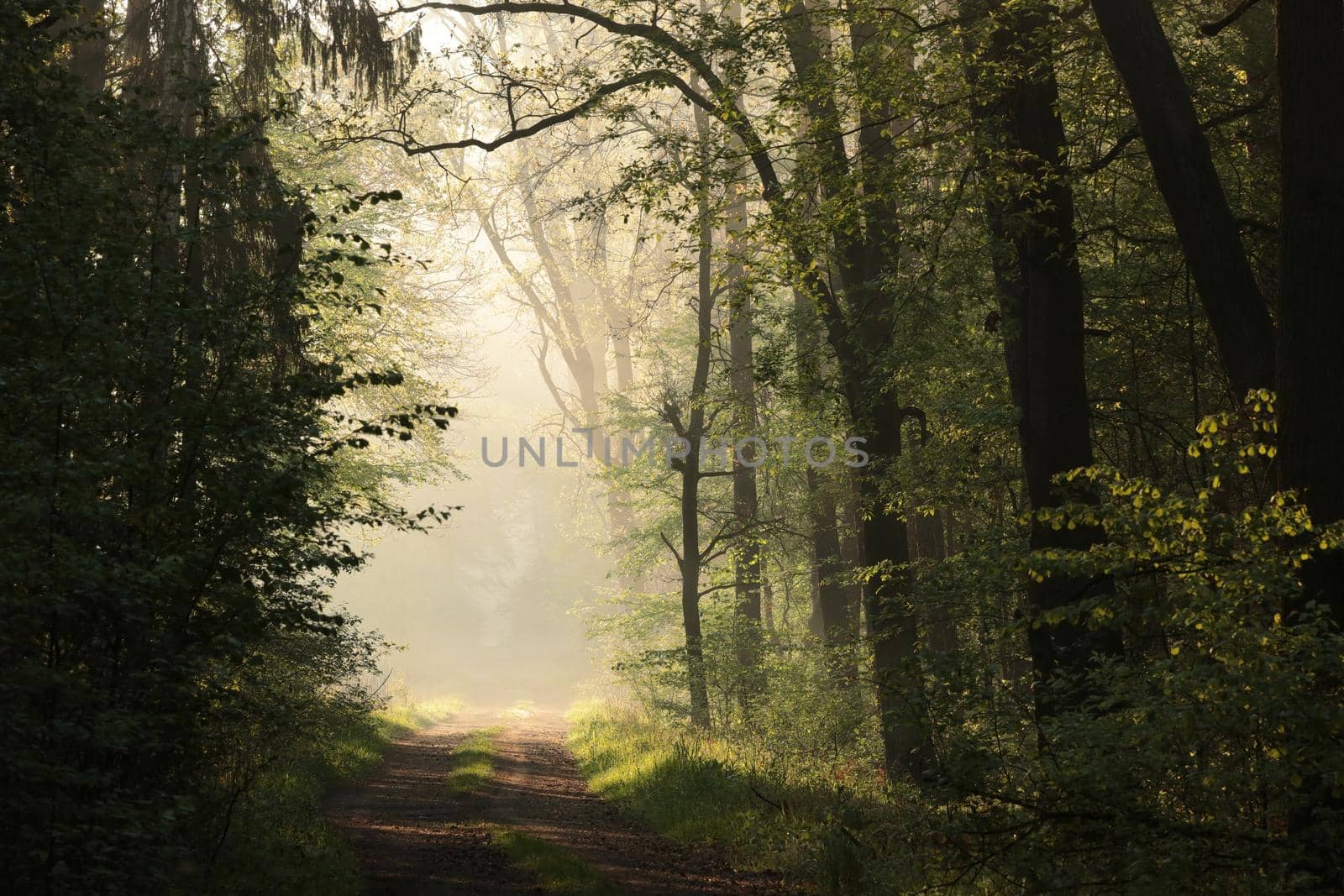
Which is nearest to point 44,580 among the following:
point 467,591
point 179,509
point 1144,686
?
point 179,509

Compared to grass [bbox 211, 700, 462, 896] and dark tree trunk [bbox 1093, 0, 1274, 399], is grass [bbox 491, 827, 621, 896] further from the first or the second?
dark tree trunk [bbox 1093, 0, 1274, 399]

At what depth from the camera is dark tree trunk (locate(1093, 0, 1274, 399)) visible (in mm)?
7457

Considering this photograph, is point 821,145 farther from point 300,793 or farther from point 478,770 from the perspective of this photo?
point 478,770

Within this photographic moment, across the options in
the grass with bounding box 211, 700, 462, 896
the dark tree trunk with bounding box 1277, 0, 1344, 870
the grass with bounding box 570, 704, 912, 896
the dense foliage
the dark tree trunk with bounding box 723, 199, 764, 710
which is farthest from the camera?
the dark tree trunk with bounding box 723, 199, 764, 710

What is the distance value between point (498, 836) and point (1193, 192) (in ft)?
27.0

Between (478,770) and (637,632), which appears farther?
(637,632)

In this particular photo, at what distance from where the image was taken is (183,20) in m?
10.6

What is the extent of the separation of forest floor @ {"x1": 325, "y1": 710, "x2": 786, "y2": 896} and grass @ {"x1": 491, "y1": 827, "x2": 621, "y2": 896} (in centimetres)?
3

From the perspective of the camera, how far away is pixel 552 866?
8.48 metres

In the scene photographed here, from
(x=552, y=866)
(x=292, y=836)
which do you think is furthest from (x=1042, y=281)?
(x=292, y=836)

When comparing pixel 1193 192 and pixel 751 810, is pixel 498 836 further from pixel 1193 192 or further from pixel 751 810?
pixel 1193 192

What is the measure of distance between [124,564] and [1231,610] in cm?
566

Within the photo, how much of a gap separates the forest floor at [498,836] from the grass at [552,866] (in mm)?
26

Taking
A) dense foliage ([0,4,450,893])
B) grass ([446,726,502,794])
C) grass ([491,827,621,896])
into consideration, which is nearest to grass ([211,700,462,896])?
dense foliage ([0,4,450,893])
